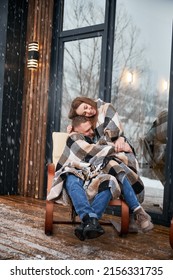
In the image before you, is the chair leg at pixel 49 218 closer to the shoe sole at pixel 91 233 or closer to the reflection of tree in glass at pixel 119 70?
the shoe sole at pixel 91 233

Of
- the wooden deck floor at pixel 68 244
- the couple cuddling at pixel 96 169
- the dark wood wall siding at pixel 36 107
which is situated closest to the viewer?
the wooden deck floor at pixel 68 244

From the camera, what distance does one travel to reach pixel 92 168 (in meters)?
2.94

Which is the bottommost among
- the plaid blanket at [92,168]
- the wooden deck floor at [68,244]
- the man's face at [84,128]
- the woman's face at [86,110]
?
the wooden deck floor at [68,244]

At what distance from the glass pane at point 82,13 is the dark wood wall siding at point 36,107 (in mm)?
227

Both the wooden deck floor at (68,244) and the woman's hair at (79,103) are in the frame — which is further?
the woman's hair at (79,103)

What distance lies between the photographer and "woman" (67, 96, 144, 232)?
304cm

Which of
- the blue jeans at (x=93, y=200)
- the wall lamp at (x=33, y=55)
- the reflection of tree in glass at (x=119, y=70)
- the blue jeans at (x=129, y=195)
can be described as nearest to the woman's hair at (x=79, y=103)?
the blue jeans at (x=93, y=200)

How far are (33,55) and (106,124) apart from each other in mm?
2091

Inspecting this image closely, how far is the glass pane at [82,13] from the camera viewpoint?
4.42 meters

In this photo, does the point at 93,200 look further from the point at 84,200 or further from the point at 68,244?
the point at 68,244

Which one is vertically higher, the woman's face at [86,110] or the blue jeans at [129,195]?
the woman's face at [86,110]

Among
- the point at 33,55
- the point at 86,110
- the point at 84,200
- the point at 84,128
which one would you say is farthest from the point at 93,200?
the point at 33,55
